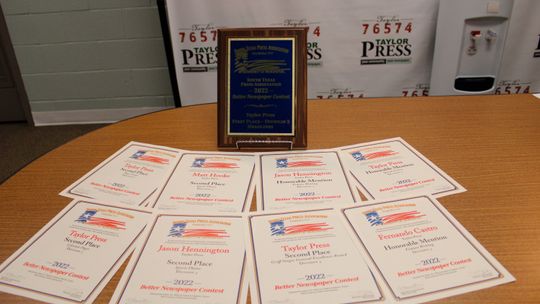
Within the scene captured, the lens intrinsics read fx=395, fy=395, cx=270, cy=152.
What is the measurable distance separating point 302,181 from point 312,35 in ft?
6.04

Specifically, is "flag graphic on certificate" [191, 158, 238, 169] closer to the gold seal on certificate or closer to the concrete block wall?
the gold seal on certificate

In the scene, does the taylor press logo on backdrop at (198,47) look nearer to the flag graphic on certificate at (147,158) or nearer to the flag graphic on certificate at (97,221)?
the flag graphic on certificate at (147,158)

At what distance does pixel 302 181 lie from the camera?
2.66ft

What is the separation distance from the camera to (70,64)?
2898 mm

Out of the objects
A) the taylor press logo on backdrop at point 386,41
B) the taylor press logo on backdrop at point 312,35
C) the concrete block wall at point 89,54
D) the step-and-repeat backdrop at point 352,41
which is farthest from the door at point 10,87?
the taylor press logo on backdrop at point 386,41

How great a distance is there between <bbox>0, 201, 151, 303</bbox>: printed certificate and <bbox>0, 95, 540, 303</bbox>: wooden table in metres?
0.02

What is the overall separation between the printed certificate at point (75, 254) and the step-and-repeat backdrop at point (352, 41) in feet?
6.29

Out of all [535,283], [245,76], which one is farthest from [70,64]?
[535,283]

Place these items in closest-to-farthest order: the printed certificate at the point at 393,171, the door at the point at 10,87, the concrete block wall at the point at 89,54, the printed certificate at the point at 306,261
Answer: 1. the printed certificate at the point at 306,261
2. the printed certificate at the point at 393,171
3. the concrete block wall at the point at 89,54
4. the door at the point at 10,87

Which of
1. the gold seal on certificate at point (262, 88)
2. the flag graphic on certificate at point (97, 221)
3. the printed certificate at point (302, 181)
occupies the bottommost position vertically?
the flag graphic on certificate at point (97, 221)

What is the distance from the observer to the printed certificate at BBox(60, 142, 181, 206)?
78 cm

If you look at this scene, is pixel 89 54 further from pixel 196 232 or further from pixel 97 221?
pixel 196 232

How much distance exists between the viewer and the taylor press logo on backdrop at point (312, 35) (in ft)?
7.97

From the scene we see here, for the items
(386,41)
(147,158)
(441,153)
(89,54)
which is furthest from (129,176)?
(89,54)
